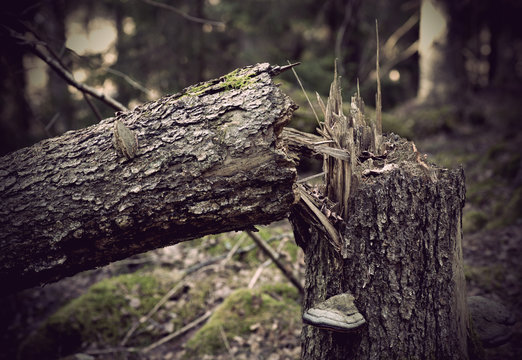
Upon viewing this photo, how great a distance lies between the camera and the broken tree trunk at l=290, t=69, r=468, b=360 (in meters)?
2.11

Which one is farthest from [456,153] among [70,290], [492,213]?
[70,290]

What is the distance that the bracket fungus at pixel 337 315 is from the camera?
6.23ft

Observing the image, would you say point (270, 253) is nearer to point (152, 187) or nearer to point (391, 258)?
point (391, 258)

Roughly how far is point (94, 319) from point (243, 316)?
6.26 feet

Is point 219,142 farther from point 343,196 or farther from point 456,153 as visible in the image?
point 456,153

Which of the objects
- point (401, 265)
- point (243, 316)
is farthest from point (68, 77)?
point (401, 265)

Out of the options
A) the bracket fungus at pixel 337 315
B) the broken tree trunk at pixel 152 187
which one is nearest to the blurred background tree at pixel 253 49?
the broken tree trunk at pixel 152 187

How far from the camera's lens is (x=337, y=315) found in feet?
6.44

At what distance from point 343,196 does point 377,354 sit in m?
1.11

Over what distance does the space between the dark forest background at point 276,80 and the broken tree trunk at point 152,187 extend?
936mm

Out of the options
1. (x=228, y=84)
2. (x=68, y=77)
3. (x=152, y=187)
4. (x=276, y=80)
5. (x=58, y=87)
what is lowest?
(x=152, y=187)

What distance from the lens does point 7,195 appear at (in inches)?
78.0

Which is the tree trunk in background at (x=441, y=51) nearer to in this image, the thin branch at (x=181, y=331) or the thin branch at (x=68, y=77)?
the thin branch at (x=181, y=331)

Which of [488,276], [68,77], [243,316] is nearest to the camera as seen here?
[68,77]
